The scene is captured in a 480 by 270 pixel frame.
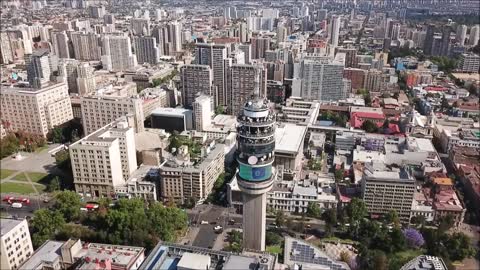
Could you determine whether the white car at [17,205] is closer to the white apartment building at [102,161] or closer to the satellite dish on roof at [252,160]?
the white apartment building at [102,161]

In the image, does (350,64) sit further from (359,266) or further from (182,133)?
(359,266)

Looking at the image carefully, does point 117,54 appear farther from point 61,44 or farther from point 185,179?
point 185,179

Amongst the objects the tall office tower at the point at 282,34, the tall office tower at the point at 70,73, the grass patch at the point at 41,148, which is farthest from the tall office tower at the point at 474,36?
the grass patch at the point at 41,148

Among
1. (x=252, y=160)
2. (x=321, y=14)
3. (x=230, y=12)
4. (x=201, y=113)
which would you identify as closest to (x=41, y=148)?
(x=201, y=113)

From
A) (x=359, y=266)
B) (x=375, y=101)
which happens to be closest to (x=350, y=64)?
(x=375, y=101)

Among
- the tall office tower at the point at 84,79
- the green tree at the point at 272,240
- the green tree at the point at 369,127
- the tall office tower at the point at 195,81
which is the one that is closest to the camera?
the green tree at the point at 272,240

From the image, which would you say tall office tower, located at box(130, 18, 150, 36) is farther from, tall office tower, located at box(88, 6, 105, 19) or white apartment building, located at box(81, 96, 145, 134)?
white apartment building, located at box(81, 96, 145, 134)
